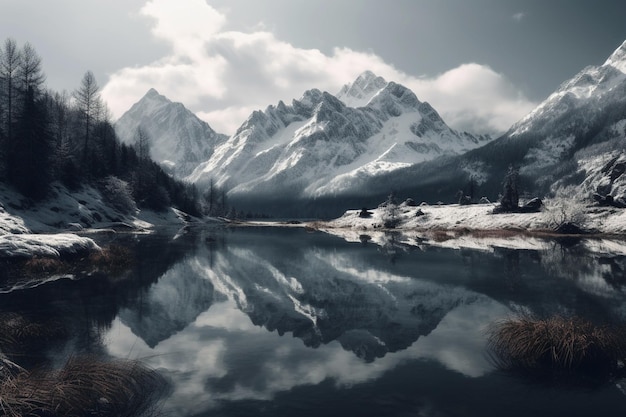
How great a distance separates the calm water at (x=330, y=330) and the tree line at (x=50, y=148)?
3762 cm

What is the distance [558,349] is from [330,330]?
8.90 metres

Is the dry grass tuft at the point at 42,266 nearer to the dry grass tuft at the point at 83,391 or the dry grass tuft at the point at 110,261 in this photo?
the dry grass tuft at the point at 110,261

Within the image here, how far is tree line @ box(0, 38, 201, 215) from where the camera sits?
60.7m

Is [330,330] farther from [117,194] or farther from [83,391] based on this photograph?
[117,194]

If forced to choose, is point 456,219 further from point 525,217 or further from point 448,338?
point 448,338

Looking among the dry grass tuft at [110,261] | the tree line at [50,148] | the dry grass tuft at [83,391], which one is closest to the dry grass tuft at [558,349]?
the dry grass tuft at [83,391]

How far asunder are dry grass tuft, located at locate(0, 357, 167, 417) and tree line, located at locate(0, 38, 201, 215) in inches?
2379

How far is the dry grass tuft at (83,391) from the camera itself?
930 cm

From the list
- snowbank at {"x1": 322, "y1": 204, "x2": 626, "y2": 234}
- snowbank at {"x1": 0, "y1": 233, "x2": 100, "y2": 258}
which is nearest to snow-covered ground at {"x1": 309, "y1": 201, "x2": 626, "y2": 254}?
snowbank at {"x1": 322, "y1": 204, "x2": 626, "y2": 234}

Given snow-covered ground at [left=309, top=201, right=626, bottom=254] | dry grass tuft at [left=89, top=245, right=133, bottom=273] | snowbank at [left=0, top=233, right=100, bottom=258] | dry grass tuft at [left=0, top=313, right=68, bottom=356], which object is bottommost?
dry grass tuft at [left=0, top=313, right=68, bottom=356]

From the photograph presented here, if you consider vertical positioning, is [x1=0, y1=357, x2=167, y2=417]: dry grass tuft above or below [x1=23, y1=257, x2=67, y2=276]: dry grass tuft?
below

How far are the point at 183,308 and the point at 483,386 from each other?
15838mm

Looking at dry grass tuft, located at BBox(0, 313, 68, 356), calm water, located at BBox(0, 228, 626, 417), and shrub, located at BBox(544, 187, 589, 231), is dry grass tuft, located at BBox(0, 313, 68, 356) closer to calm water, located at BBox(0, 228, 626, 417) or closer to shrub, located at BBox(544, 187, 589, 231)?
calm water, located at BBox(0, 228, 626, 417)

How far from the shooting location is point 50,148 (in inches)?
2539
